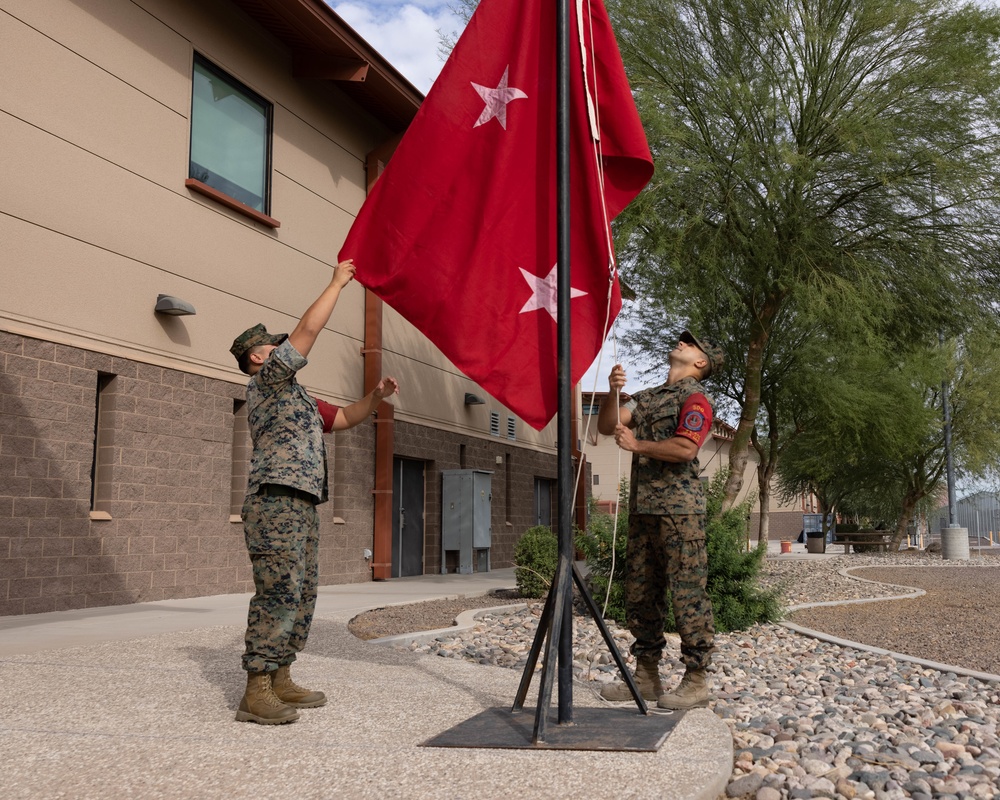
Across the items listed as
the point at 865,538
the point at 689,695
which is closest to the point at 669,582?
the point at 689,695

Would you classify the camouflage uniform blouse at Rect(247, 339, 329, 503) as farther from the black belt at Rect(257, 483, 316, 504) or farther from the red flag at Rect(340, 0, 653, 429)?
the red flag at Rect(340, 0, 653, 429)

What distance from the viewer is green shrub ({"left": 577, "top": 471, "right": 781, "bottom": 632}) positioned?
383 inches

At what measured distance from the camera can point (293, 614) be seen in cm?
473

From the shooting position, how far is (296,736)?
4.48 meters

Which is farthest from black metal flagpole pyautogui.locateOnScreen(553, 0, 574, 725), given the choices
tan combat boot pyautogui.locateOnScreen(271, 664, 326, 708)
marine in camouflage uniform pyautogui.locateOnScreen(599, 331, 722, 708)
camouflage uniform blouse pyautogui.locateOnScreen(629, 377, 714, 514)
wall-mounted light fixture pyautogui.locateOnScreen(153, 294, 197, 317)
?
wall-mounted light fixture pyautogui.locateOnScreen(153, 294, 197, 317)

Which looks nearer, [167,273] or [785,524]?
[167,273]

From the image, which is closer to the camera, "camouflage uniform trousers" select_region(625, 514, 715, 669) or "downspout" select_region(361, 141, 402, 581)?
"camouflage uniform trousers" select_region(625, 514, 715, 669)

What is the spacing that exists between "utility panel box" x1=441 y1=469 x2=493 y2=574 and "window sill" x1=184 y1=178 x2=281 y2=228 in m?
6.74

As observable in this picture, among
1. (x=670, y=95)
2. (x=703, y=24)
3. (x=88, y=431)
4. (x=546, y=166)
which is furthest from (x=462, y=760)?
(x=703, y=24)

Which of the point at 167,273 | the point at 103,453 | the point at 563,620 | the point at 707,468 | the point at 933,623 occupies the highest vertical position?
the point at 167,273

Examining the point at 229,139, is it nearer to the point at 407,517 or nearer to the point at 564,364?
the point at 407,517

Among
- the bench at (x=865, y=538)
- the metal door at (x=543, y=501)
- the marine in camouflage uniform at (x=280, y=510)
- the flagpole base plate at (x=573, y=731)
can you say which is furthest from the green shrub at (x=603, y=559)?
the bench at (x=865, y=538)

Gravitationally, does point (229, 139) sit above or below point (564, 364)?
above

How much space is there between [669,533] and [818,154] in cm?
1156
